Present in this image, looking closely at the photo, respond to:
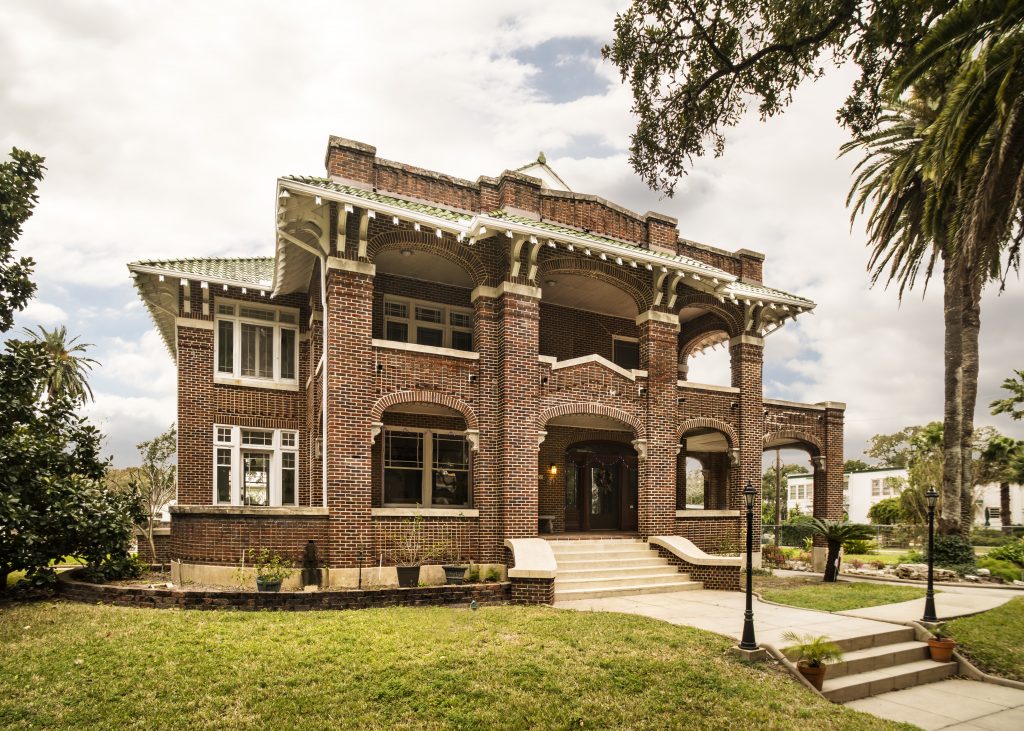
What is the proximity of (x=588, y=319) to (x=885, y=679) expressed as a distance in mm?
12593

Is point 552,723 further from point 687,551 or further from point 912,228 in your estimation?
point 912,228

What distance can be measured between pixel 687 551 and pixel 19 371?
49.9 ft

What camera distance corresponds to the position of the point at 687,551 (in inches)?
615

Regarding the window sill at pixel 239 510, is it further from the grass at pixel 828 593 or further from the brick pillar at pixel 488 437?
the grass at pixel 828 593

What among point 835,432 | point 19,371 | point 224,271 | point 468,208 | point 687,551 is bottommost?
point 687,551

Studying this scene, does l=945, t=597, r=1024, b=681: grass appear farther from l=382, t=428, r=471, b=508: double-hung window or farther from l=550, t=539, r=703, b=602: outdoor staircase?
l=382, t=428, r=471, b=508: double-hung window

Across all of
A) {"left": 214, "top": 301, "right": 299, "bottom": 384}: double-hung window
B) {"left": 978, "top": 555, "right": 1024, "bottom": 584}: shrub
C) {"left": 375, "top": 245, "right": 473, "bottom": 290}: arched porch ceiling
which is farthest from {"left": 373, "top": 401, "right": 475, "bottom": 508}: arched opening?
{"left": 978, "top": 555, "right": 1024, "bottom": 584}: shrub

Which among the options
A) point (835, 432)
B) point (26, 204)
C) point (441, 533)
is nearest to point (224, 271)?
point (26, 204)

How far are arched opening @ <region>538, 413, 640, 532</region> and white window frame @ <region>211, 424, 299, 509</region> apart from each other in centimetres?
723

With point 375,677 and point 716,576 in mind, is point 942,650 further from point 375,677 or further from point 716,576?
point 375,677

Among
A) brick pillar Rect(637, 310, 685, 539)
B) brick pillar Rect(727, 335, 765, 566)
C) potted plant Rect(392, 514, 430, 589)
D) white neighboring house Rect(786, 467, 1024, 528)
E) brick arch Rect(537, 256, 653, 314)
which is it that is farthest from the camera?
white neighboring house Rect(786, 467, 1024, 528)

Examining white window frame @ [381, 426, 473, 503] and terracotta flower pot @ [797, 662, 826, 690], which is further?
white window frame @ [381, 426, 473, 503]

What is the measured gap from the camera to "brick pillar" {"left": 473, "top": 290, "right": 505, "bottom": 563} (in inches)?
574

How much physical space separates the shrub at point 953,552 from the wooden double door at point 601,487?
28.8ft
